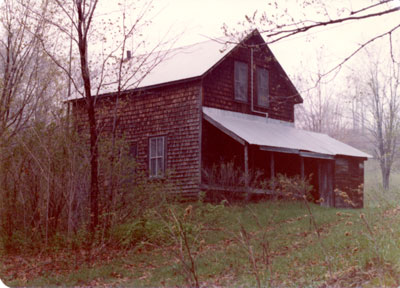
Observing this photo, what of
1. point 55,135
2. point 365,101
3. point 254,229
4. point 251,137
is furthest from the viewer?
point 365,101

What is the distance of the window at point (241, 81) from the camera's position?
695 inches

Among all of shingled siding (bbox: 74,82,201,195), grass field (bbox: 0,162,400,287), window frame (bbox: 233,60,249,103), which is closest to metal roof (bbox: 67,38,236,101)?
shingled siding (bbox: 74,82,201,195)

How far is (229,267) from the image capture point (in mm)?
8328

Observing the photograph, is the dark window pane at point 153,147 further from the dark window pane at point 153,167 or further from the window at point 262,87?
the window at point 262,87

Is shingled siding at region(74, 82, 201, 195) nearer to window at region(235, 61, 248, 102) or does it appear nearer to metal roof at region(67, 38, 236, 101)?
metal roof at region(67, 38, 236, 101)

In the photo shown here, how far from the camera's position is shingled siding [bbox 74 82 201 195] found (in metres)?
16.0

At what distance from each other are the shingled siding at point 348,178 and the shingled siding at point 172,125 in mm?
6819

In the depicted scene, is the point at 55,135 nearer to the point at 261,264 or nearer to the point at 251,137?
the point at 261,264

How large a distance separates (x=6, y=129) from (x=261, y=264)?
6.01 meters

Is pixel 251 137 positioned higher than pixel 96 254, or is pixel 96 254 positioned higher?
pixel 251 137

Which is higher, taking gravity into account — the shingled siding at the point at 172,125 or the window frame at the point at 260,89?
the window frame at the point at 260,89

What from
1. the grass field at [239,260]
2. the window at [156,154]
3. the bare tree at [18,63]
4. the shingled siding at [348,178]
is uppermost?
Result: the bare tree at [18,63]

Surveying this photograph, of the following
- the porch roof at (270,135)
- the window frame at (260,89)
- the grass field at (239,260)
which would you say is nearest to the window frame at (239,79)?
the porch roof at (270,135)

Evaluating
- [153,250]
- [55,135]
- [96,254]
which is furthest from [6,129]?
[153,250]
